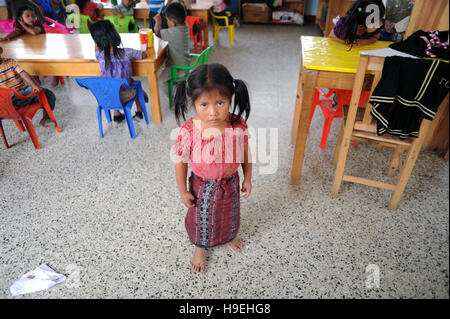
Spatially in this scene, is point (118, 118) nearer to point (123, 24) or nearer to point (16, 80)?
point (16, 80)

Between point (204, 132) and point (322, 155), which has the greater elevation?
point (204, 132)

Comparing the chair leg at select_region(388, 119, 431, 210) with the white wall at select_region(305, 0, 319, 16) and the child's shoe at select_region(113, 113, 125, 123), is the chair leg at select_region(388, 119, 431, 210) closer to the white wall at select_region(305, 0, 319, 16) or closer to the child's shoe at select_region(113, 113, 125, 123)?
the child's shoe at select_region(113, 113, 125, 123)

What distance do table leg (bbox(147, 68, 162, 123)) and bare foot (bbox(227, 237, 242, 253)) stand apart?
148 cm

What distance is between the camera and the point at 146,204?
72.0 inches

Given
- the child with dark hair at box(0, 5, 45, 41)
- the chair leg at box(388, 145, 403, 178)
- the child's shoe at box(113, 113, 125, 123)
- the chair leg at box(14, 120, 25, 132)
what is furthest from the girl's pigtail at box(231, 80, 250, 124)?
the child with dark hair at box(0, 5, 45, 41)

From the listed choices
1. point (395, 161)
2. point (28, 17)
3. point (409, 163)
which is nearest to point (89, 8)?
point (28, 17)

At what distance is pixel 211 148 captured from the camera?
1.18 metres

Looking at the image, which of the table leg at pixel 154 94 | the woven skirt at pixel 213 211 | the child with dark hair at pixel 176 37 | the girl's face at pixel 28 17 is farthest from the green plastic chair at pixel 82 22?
the woven skirt at pixel 213 211

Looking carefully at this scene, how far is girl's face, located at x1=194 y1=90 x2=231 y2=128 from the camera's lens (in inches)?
41.5

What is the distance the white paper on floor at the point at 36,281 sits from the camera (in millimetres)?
1351
